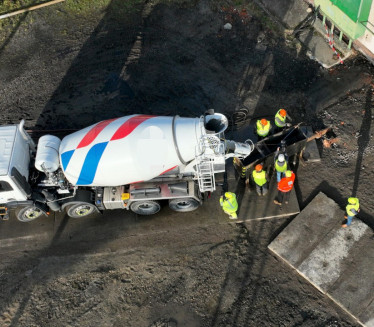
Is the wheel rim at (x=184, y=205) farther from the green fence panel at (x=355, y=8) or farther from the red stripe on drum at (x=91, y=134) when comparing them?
the green fence panel at (x=355, y=8)

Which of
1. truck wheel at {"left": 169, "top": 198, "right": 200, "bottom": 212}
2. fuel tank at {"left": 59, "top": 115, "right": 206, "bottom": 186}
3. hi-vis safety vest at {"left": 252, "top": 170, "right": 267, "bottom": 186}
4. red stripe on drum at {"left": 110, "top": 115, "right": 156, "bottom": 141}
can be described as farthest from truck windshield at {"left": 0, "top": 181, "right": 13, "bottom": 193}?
hi-vis safety vest at {"left": 252, "top": 170, "right": 267, "bottom": 186}

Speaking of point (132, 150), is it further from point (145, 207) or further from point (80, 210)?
point (80, 210)

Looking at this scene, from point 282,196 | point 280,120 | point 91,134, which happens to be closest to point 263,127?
point 280,120

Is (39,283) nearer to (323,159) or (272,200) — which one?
(272,200)

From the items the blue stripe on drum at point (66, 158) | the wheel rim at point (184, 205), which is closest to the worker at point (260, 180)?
the wheel rim at point (184, 205)

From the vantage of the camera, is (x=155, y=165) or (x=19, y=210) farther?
(x=19, y=210)

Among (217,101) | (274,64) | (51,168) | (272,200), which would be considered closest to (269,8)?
(274,64)
